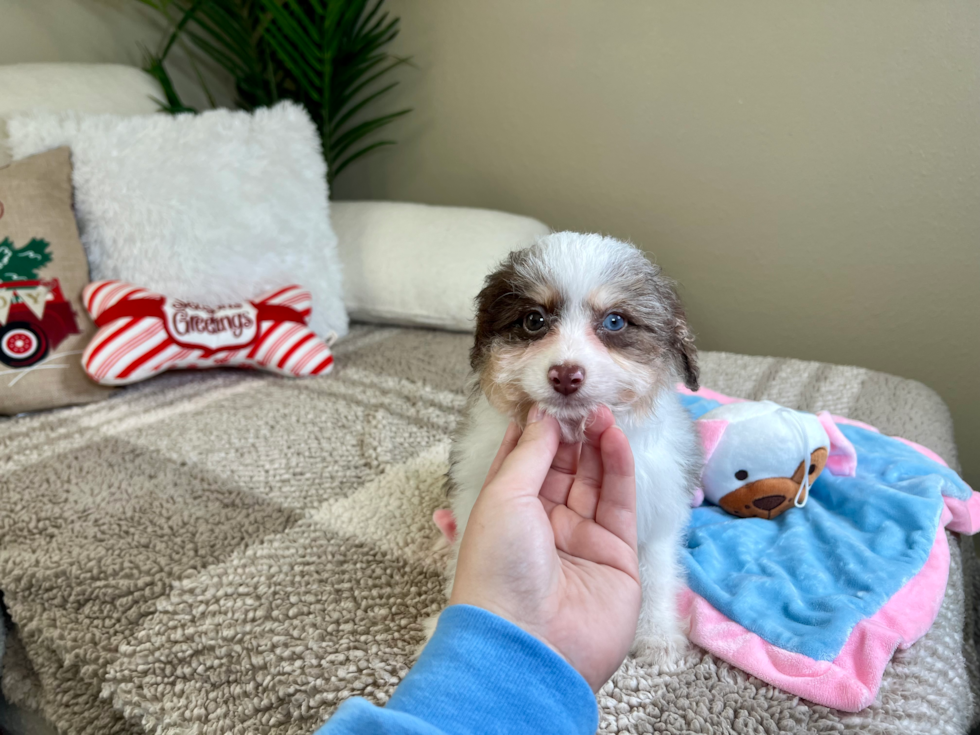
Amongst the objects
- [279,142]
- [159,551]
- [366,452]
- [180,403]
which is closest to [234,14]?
[279,142]

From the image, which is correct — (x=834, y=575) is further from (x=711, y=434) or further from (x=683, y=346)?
(x=683, y=346)

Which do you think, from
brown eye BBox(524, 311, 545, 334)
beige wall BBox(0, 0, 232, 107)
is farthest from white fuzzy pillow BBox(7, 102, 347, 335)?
brown eye BBox(524, 311, 545, 334)

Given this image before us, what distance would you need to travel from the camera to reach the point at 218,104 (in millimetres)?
2840

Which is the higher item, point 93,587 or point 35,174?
point 35,174

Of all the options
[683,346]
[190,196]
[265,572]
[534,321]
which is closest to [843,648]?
[683,346]

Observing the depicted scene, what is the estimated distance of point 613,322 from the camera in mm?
883

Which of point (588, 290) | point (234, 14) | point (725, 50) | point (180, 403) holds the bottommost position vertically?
point (180, 403)

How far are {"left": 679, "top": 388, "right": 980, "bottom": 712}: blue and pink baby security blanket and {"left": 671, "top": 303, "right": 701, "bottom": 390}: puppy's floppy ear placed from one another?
0.31 meters

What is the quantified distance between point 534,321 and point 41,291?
1420 millimetres

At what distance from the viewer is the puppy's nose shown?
2.53ft

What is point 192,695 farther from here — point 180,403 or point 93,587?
point 180,403

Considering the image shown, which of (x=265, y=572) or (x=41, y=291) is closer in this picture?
(x=265, y=572)

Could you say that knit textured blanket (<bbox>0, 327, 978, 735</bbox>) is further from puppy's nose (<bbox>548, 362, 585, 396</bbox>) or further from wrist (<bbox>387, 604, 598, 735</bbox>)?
puppy's nose (<bbox>548, 362, 585, 396</bbox>)

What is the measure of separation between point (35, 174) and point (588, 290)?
159 cm
